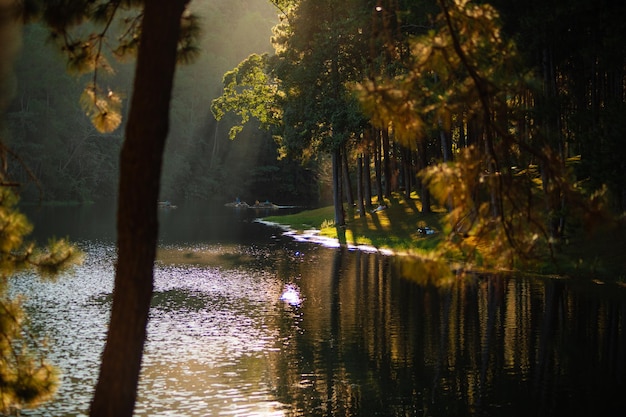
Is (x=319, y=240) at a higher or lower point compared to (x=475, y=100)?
lower

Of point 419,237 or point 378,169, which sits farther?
point 378,169

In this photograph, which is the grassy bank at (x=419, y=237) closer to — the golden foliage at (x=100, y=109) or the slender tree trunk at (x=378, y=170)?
the slender tree trunk at (x=378, y=170)

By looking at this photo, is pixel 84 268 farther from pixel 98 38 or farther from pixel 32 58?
pixel 32 58

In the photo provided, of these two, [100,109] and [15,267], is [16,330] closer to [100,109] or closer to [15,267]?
[15,267]

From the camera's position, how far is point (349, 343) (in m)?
21.5

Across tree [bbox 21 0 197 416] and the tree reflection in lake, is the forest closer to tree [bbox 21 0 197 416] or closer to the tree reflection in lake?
tree [bbox 21 0 197 416]

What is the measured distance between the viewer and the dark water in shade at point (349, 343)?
1638 centimetres

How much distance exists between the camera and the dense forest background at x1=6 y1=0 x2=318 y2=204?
97625mm

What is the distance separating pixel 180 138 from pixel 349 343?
363 ft

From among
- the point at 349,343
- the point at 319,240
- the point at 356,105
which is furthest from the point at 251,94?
the point at 349,343

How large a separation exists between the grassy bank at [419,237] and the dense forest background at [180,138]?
38.4 metres

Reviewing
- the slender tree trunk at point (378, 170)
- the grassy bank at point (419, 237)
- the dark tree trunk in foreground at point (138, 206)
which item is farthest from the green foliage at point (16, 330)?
the slender tree trunk at point (378, 170)

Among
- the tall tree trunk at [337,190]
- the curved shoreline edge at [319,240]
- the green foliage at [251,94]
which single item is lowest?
the curved shoreline edge at [319,240]

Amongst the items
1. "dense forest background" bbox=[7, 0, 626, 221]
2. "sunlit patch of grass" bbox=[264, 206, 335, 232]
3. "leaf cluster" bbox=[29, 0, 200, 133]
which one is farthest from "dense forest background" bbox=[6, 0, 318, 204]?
"leaf cluster" bbox=[29, 0, 200, 133]
